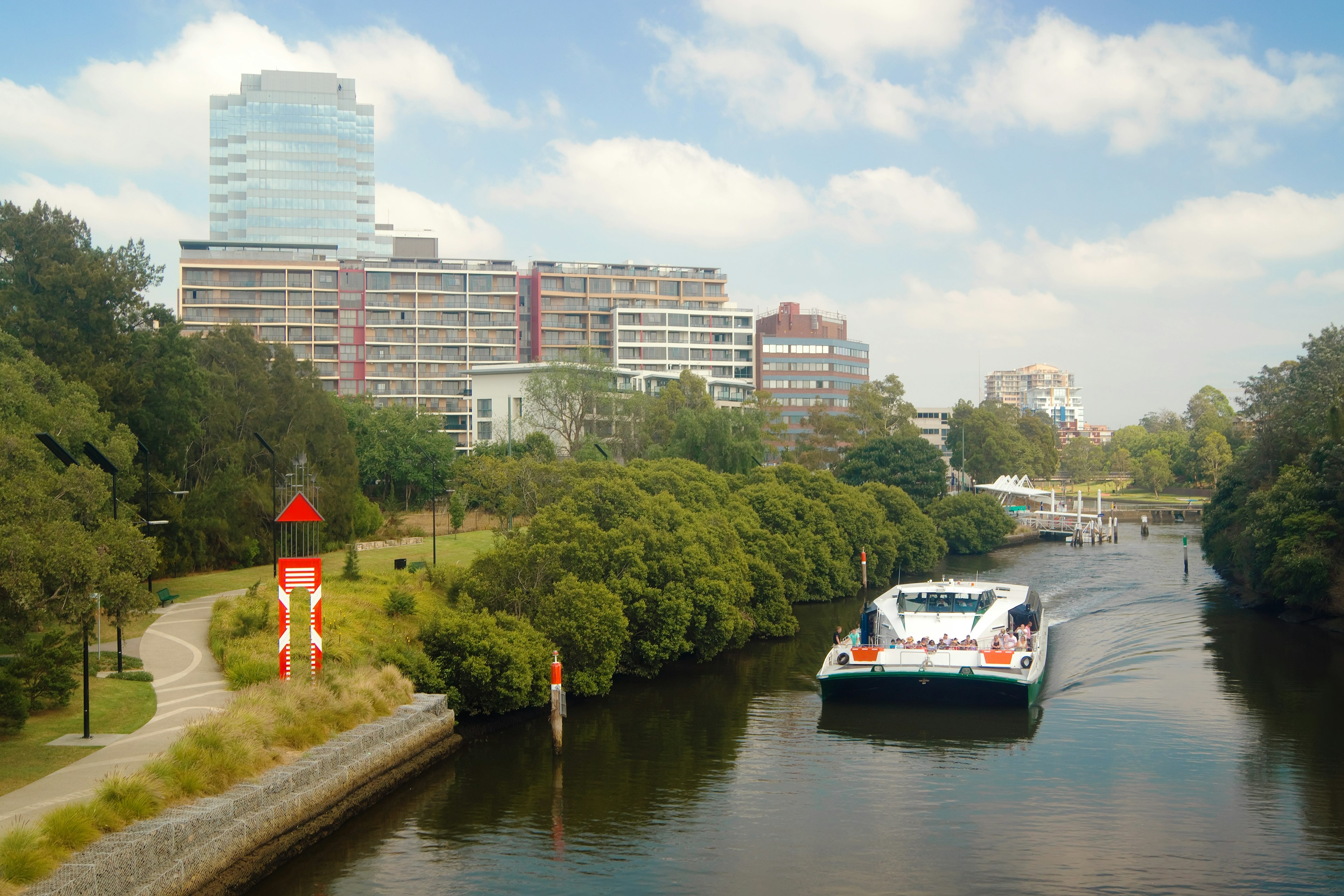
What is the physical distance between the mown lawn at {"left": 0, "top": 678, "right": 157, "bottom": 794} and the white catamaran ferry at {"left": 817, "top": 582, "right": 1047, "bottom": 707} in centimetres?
2152

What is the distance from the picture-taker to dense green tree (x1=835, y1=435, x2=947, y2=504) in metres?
98.8

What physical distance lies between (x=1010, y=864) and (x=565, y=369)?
74241 mm

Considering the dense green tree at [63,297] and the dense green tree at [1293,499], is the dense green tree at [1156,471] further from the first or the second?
the dense green tree at [63,297]

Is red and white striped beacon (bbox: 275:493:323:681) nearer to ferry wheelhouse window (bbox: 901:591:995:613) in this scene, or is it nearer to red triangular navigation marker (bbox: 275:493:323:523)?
red triangular navigation marker (bbox: 275:493:323:523)

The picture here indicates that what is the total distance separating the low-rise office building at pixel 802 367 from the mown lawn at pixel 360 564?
91604 mm

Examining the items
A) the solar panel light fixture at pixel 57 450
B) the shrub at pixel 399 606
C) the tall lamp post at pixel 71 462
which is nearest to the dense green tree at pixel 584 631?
the shrub at pixel 399 606

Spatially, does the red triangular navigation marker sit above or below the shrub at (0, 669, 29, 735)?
above

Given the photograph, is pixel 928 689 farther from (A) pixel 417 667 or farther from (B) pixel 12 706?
(B) pixel 12 706

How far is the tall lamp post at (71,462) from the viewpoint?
24.1 meters

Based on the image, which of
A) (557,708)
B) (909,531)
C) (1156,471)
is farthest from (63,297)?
(1156,471)

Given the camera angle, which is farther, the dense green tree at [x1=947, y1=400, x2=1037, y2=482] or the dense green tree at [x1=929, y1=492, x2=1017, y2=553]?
the dense green tree at [x1=947, y1=400, x2=1037, y2=482]

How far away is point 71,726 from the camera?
84.1 feet

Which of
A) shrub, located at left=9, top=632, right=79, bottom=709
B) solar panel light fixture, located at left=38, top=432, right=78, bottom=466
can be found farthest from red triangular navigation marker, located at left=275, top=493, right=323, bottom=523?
shrub, located at left=9, top=632, right=79, bottom=709

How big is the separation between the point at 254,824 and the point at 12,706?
22.3 feet
